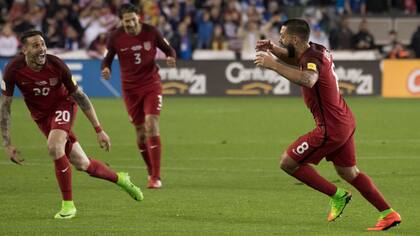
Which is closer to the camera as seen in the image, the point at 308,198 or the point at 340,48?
the point at 308,198

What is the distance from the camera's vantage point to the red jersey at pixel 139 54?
Result: 14898 millimetres

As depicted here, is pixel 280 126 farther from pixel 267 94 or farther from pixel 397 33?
pixel 397 33

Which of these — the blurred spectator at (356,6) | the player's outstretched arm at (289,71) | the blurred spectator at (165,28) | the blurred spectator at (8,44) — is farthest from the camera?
the blurred spectator at (356,6)

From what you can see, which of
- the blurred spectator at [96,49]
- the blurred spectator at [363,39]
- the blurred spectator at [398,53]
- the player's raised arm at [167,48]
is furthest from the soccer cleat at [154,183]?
the blurred spectator at [363,39]

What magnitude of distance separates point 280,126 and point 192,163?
20.0 feet

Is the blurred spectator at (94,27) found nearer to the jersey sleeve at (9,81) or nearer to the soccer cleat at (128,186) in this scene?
the soccer cleat at (128,186)

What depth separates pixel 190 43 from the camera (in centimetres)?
3241

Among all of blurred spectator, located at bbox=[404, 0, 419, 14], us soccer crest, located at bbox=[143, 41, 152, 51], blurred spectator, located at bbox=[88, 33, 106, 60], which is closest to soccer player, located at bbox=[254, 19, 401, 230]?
us soccer crest, located at bbox=[143, 41, 152, 51]

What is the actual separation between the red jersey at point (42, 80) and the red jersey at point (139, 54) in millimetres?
3013

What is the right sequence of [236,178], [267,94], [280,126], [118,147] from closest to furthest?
1. [236,178]
2. [118,147]
3. [280,126]
4. [267,94]

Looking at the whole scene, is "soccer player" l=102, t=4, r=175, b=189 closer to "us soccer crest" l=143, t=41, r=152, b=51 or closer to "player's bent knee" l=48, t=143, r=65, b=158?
"us soccer crest" l=143, t=41, r=152, b=51

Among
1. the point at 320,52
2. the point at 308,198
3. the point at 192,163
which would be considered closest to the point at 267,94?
the point at 192,163

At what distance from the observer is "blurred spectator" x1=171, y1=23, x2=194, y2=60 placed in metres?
31.9

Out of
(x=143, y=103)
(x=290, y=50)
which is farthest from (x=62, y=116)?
(x=143, y=103)
